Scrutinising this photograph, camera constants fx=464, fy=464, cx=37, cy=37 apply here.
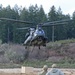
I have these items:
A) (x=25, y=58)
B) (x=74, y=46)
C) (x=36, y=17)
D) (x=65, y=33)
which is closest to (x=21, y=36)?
(x=36, y=17)

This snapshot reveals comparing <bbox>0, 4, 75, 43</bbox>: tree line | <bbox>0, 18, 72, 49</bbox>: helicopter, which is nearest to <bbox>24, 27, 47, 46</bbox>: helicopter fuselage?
<bbox>0, 18, 72, 49</bbox>: helicopter

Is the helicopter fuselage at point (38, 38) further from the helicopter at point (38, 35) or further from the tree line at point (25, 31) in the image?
the tree line at point (25, 31)

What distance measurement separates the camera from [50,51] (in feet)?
215

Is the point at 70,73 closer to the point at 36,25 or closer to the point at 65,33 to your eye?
the point at 36,25

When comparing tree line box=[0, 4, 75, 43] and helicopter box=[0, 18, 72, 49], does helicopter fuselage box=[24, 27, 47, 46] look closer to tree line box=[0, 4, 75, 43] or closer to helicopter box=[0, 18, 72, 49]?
helicopter box=[0, 18, 72, 49]

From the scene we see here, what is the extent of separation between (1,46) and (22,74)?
33.2 meters

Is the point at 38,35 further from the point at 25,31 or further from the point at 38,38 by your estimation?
the point at 25,31

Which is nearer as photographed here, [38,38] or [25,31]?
[38,38]

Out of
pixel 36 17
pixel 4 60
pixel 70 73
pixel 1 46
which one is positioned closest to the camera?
pixel 70 73

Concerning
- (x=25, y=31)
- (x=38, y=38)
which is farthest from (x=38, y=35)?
(x=25, y=31)

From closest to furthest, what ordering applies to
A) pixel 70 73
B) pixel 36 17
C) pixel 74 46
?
pixel 70 73, pixel 74 46, pixel 36 17

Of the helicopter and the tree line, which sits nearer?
the helicopter

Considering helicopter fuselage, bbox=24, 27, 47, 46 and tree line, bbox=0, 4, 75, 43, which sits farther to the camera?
tree line, bbox=0, 4, 75, 43

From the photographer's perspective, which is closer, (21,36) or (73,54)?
(73,54)
